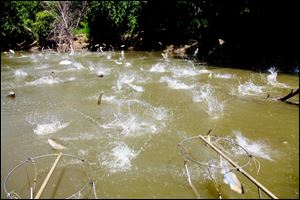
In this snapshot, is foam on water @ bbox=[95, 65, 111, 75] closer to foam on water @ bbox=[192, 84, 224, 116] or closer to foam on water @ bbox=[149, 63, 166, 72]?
foam on water @ bbox=[149, 63, 166, 72]

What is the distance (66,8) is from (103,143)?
52.1ft

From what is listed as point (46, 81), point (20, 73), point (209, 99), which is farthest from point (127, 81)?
point (20, 73)

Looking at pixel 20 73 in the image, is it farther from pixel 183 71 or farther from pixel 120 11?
pixel 120 11

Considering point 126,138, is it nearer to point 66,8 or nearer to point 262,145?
point 262,145

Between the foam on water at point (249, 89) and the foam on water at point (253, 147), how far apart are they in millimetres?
3212

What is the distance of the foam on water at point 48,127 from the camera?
7.84 m

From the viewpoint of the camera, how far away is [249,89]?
35.7 feet

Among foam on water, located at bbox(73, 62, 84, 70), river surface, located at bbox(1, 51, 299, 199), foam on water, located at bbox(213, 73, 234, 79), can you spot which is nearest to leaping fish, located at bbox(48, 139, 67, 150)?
river surface, located at bbox(1, 51, 299, 199)

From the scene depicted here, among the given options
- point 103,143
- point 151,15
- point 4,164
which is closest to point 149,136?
point 103,143

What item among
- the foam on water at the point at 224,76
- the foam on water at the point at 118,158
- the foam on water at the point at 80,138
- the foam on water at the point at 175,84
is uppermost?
the foam on water at the point at 224,76

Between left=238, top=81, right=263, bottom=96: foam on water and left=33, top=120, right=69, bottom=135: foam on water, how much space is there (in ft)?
17.4

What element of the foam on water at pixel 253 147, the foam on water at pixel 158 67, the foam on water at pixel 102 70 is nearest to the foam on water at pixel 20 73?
the foam on water at pixel 102 70

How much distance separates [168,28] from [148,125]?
13.5 metres

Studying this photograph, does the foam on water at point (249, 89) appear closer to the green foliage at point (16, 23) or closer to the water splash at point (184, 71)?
the water splash at point (184, 71)
